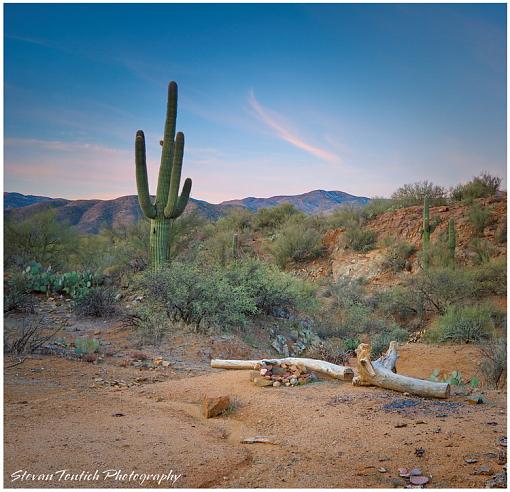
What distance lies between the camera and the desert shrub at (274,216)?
3116cm

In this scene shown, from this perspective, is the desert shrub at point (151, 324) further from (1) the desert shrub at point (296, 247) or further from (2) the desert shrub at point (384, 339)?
(1) the desert shrub at point (296, 247)

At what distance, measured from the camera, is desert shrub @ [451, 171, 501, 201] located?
25062 millimetres

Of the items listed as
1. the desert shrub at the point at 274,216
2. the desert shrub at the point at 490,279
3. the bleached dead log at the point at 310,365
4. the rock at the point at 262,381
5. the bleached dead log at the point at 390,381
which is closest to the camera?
the bleached dead log at the point at 390,381

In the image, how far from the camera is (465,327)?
39.0 ft

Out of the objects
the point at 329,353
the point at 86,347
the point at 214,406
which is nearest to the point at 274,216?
the point at 329,353

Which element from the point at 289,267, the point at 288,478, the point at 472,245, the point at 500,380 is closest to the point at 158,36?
the point at 288,478

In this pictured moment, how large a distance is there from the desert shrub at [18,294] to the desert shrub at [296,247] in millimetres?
14428

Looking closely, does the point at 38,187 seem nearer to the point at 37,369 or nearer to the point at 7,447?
the point at 37,369

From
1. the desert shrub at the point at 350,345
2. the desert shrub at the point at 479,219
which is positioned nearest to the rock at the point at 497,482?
the desert shrub at the point at 350,345

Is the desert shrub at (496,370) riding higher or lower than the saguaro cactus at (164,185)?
lower

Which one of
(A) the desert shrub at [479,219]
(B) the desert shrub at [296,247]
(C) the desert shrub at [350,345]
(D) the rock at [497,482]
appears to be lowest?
(C) the desert shrub at [350,345]

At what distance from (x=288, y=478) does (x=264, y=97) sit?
5494 mm

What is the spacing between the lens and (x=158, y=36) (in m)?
5.34

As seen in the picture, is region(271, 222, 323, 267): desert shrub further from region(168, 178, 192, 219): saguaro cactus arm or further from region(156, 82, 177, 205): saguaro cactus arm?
region(156, 82, 177, 205): saguaro cactus arm
